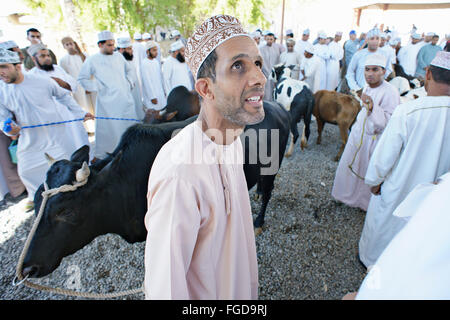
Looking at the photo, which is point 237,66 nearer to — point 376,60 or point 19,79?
point 376,60

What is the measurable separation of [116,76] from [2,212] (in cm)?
336

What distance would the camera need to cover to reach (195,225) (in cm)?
106

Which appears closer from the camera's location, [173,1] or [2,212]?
[2,212]

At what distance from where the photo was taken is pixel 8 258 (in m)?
3.37

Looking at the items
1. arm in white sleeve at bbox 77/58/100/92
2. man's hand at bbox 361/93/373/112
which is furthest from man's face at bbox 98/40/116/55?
man's hand at bbox 361/93/373/112

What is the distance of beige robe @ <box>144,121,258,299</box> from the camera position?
1.00 metres

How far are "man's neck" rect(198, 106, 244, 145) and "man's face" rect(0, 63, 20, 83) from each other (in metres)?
3.72

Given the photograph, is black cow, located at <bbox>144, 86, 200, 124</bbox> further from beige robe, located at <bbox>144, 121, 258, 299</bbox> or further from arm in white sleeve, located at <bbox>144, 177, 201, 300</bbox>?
arm in white sleeve, located at <bbox>144, 177, 201, 300</bbox>

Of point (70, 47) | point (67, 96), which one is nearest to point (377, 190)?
point (67, 96)

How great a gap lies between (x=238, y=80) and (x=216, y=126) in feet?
0.84

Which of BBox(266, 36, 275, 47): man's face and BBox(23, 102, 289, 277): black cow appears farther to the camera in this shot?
BBox(266, 36, 275, 47): man's face
